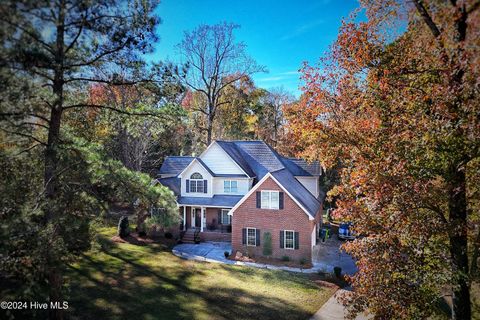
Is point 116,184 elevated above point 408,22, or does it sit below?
below

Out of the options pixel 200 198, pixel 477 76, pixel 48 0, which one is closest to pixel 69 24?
pixel 48 0

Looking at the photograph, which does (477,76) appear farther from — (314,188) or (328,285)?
(314,188)

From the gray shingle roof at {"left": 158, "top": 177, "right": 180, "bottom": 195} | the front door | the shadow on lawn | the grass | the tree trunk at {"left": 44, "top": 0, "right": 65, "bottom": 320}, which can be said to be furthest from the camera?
the gray shingle roof at {"left": 158, "top": 177, "right": 180, "bottom": 195}

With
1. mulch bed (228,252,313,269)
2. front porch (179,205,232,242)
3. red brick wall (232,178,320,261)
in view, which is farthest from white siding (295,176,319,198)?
mulch bed (228,252,313,269)

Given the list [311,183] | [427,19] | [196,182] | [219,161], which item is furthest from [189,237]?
[427,19]

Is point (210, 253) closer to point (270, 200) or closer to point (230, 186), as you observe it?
point (270, 200)

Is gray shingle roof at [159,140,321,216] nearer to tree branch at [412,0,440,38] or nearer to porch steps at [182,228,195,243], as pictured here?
porch steps at [182,228,195,243]

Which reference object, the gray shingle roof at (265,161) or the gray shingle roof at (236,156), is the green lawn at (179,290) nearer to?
the gray shingle roof at (236,156)
